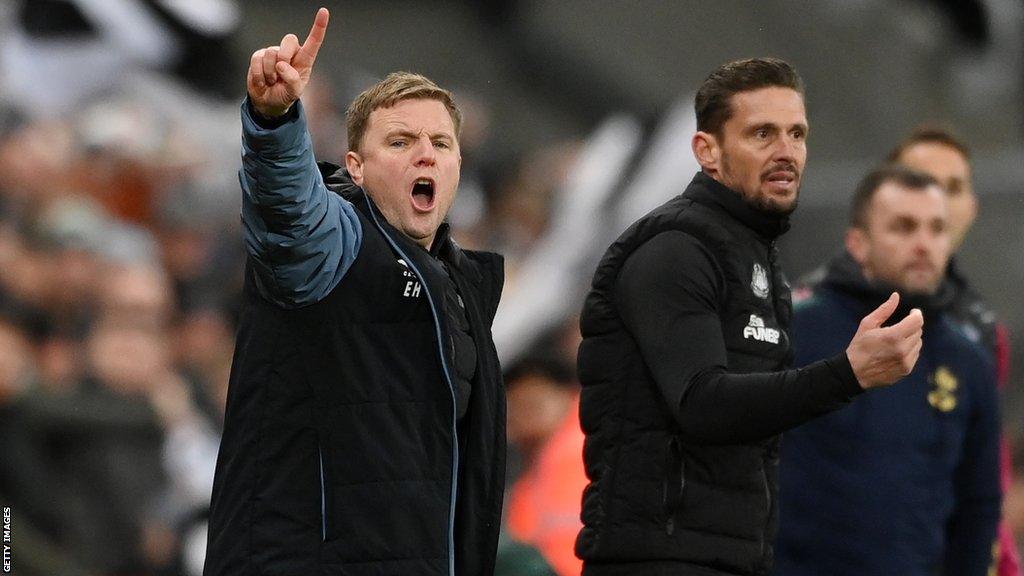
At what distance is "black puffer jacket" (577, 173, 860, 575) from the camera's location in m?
4.20

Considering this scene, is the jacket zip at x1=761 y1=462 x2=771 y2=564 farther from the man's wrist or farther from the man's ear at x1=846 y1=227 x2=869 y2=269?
the man's ear at x1=846 y1=227 x2=869 y2=269

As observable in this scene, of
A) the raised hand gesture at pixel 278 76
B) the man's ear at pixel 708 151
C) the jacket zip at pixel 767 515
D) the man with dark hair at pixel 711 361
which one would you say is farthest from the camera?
the man's ear at pixel 708 151

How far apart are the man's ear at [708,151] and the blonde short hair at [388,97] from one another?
23.9 inches

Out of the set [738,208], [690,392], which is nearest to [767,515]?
[690,392]

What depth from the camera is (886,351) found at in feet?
13.3

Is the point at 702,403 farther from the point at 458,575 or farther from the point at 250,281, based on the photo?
the point at 250,281

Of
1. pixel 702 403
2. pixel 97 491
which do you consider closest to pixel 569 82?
pixel 97 491

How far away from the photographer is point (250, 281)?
402cm

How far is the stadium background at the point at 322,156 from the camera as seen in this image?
752 cm

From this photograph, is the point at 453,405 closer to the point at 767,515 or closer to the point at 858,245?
the point at 767,515

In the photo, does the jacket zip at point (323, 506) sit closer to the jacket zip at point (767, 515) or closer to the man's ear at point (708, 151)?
the jacket zip at point (767, 515)

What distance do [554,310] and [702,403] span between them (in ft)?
23.9

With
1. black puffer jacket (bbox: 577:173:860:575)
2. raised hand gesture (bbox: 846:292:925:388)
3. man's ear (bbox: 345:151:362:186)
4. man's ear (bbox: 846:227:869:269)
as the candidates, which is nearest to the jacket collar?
black puffer jacket (bbox: 577:173:860:575)

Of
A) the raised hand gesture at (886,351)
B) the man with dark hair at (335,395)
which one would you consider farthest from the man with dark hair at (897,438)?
the man with dark hair at (335,395)
